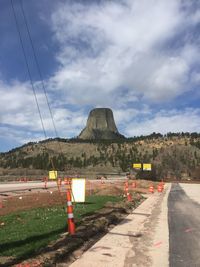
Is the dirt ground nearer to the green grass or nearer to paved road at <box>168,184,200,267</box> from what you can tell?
the green grass

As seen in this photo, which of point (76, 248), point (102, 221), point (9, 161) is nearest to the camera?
point (76, 248)

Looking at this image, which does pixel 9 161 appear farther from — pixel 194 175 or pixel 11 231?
pixel 11 231

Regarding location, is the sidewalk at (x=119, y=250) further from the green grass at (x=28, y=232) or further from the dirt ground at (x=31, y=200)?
the dirt ground at (x=31, y=200)

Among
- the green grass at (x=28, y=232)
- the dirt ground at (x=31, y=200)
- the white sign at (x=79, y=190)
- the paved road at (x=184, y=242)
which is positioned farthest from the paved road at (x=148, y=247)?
the dirt ground at (x=31, y=200)

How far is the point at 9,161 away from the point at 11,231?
608 feet

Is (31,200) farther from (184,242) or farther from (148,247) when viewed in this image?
(148,247)

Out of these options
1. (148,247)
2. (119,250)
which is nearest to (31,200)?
(148,247)

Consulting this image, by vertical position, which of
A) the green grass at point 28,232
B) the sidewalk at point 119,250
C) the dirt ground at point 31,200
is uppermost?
the dirt ground at point 31,200

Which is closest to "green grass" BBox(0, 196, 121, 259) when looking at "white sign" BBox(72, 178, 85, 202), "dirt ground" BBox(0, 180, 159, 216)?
"dirt ground" BBox(0, 180, 159, 216)

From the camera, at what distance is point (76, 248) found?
10.0 metres

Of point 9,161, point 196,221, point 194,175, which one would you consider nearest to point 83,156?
point 9,161

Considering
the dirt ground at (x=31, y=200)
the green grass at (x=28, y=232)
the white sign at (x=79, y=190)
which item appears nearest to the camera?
the green grass at (x=28, y=232)

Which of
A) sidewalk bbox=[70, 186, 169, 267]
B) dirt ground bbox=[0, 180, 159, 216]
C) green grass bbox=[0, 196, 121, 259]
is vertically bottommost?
sidewalk bbox=[70, 186, 169, 267]

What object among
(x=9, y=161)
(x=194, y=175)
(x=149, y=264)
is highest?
(x=9, y=161)
